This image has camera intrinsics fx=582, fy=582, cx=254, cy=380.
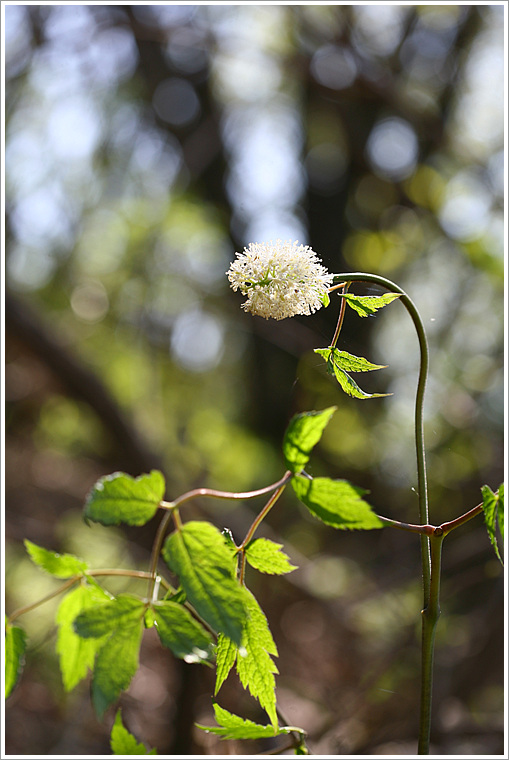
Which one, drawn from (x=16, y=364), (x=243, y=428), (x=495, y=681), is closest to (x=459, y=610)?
(x=495, y=681)

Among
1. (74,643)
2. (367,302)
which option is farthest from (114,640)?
(367,302)

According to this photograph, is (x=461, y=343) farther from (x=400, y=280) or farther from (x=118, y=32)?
(x=118, y=32)

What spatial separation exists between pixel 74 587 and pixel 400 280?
3.60ft

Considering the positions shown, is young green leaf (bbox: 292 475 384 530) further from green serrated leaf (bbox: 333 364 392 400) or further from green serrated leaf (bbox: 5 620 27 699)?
green serrated leaf (bbox: 5 620 27 699)

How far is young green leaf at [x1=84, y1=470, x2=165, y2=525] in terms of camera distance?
288mm

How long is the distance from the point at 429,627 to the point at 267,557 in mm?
91

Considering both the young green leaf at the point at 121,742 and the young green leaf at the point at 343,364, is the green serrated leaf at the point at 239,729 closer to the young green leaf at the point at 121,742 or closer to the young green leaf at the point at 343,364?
the young green leaf at the point at 121,742

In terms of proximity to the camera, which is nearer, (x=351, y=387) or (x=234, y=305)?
(x=351, y=387)

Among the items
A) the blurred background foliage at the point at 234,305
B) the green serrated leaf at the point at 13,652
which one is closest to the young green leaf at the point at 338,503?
the green serrated leaf at the point at 13,652

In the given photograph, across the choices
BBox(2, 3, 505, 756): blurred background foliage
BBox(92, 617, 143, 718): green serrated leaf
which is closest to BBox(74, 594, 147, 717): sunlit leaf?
BBox(92, 617, 143, 718): green serrated leaf

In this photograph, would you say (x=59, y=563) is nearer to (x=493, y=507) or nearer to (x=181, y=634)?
(x=181, y=634)

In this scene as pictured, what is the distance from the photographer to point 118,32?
6.82 ft

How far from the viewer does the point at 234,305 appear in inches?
47.1

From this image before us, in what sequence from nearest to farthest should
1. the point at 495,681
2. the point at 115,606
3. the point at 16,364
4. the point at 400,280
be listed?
the point at 115,606, the point at 495,681, the point at 400,280, the point at 16,364
